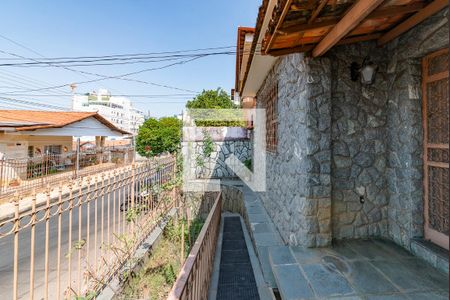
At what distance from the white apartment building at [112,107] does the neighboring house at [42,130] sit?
119ft

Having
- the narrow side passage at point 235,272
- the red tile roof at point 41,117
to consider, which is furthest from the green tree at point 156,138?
the narrow side passage at point 235,272

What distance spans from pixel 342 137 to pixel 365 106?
0.58 meters

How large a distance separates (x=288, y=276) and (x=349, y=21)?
277cm

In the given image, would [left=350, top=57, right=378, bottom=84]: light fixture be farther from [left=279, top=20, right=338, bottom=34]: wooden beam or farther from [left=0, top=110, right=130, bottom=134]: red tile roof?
[left=0, top=110, right=130, bottom=134]: red tile roof

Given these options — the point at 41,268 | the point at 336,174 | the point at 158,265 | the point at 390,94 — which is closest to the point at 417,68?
the point at 390,94

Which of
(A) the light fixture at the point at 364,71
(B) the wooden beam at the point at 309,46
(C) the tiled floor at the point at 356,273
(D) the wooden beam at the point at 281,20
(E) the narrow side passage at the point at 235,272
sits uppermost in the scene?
(B) the wooden beam at the point at 309,46

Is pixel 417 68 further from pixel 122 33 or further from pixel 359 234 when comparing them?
pixel 122 33

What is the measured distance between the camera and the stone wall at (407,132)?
9.79ft

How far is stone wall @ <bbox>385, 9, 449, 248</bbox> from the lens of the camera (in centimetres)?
298

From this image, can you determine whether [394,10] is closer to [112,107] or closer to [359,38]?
[359,38]

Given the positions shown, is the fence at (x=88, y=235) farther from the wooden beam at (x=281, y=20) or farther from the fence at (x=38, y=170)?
the fence at (x=38, y=170)

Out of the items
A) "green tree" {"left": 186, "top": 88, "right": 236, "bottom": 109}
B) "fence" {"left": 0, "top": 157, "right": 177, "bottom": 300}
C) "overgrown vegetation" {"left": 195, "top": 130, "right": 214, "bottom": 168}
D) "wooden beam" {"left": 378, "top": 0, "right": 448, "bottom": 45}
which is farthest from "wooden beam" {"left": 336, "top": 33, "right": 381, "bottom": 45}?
"green tree" {"left": 186, "top": 88, "right": 236, "bottom": 109}

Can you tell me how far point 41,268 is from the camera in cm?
454

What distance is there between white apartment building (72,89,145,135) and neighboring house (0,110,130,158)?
3614 centimetres
